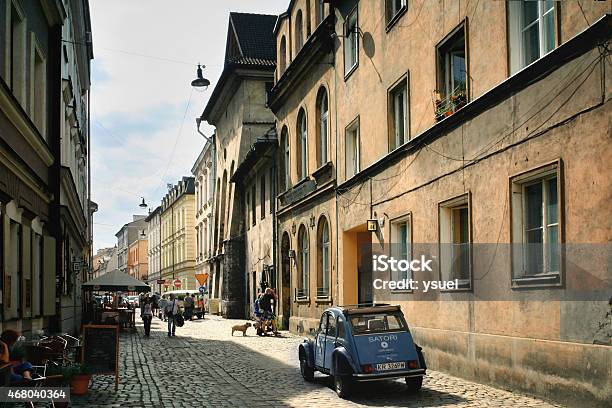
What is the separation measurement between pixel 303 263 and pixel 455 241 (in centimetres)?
1315

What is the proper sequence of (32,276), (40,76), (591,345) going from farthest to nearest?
(40,76)
(32,276)
(591,345)

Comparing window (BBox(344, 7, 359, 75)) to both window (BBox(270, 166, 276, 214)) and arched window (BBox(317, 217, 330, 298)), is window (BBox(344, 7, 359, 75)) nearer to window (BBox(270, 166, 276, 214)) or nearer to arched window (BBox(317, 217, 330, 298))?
arched window (BBox(317, 217, 330, 298))

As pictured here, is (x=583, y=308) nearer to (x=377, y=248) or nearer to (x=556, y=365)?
(x=556, y=365)

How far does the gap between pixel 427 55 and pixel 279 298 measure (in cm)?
1691

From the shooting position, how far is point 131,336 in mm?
30672

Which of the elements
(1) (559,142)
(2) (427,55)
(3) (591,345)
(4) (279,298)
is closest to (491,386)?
(3) (591,345)

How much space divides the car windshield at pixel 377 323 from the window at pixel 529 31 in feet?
14.3

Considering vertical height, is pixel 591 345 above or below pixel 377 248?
below

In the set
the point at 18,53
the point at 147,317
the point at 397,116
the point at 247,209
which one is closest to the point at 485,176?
the point at 397,116

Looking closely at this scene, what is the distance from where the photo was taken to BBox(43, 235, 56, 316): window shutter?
17.4 metres

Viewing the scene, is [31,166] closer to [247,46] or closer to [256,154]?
[256,154]

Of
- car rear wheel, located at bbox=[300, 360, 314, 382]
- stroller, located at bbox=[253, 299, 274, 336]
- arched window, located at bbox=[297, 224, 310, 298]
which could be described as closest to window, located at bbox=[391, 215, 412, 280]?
car rear wheel, located at bbox=[300, 360, 314, 382]

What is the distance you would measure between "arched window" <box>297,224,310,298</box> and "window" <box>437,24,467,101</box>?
1244 cm

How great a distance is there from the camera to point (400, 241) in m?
18.5
